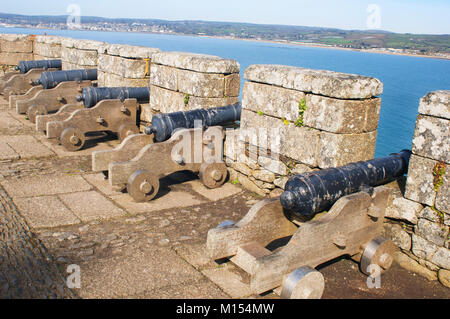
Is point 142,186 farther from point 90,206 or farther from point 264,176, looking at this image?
point 264,176

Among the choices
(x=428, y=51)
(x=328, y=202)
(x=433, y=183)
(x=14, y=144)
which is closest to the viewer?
(x=328, y=202)

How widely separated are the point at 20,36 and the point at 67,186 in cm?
963

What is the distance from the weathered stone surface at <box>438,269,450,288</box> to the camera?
3334mm

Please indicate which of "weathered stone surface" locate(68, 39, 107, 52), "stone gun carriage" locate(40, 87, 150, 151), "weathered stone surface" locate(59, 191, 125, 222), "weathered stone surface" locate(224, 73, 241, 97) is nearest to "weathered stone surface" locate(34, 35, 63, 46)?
"weathered stone surface" locate(68, 39, 107, 52)

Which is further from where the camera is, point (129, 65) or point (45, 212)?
point (129, 65)

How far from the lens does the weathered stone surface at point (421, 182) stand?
3457 mm

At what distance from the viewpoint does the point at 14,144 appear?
6578 millimetres

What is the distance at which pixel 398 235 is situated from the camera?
371 cm

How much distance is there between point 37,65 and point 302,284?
31.4ft

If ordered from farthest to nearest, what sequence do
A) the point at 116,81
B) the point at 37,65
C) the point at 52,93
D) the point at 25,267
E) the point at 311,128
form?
the point at 37,65 < the point at 52,93 < the point at 116,81 < the point at 311,128 < the point at 25,267

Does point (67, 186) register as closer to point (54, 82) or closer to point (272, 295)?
point (272, 295)

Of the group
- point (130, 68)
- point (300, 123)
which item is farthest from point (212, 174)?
point (130, 68)

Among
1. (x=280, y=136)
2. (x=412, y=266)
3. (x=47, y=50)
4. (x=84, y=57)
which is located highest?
(x=47, y=50)
